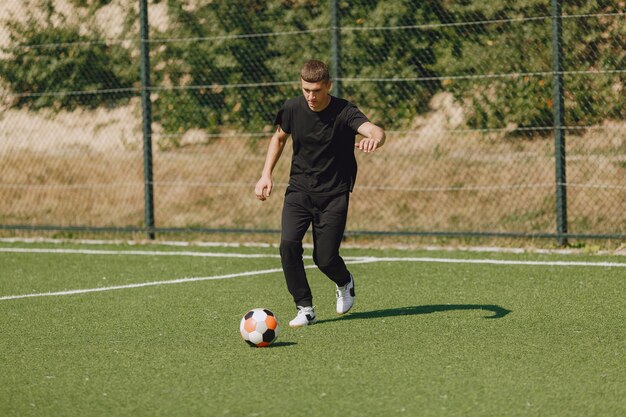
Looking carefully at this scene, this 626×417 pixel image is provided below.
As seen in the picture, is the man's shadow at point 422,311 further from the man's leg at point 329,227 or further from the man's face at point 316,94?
the man's face at point 316,94

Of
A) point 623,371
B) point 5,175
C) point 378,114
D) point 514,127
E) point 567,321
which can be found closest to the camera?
point 623,371

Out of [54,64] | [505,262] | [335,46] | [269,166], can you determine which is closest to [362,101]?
[335,46]

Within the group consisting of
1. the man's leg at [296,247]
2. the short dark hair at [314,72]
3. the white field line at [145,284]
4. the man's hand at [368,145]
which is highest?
the short dark hair at [314,72]

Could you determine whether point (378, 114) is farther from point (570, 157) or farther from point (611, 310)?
point (611, 310)

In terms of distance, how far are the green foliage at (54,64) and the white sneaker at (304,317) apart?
7.45m

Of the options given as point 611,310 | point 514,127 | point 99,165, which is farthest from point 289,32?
point 611,310

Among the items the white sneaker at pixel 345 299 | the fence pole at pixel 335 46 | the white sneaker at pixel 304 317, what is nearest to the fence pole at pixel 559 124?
the fence pole at pixel 335 46

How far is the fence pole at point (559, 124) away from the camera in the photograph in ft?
39.8

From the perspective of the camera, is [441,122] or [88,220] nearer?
[441,122]

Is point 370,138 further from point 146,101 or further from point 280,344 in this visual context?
point 146,101

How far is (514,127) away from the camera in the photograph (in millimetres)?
13438

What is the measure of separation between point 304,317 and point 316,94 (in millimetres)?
1494

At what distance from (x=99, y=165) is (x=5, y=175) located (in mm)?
1350

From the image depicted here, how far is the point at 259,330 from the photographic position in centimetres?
718
